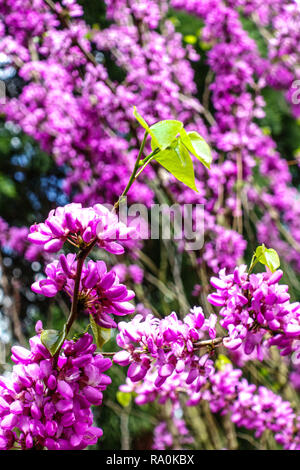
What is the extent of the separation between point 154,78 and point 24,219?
60.9 inches

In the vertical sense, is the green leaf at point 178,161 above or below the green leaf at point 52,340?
above

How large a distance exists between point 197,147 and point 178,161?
33 mm

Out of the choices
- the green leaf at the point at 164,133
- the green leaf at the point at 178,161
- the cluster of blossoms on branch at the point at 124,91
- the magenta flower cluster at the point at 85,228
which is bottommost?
the cluster of blossoms on branch at the point at 124,91

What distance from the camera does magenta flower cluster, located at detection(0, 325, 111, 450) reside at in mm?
501

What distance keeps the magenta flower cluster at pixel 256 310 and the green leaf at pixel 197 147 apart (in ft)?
0.52

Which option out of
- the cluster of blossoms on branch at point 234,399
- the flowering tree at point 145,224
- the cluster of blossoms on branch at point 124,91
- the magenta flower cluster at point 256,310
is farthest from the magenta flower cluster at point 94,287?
the cluster of blossoms on branch at point 124,91

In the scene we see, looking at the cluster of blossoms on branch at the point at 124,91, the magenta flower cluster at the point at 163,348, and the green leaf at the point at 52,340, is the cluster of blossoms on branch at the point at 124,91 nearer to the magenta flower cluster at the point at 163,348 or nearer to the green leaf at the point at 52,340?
the magenta flower cluster at the point at 163,348

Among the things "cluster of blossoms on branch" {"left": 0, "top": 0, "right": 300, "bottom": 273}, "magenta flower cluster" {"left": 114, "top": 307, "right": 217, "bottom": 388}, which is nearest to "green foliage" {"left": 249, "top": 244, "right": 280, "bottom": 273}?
"magenta flower cluster" {"left": 114, "top": 307, "right": 217, "bottom": 388}

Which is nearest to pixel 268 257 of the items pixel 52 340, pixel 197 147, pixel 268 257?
pixel 268 257

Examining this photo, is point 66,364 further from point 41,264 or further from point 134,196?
point 41,264

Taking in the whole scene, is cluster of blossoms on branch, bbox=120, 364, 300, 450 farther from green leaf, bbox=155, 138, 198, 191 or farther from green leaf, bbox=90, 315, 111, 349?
green leaf, bbox=155, 138, 198, 191

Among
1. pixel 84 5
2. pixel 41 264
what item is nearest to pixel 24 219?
pixel 41 264

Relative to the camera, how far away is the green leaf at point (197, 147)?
0.51 metres
